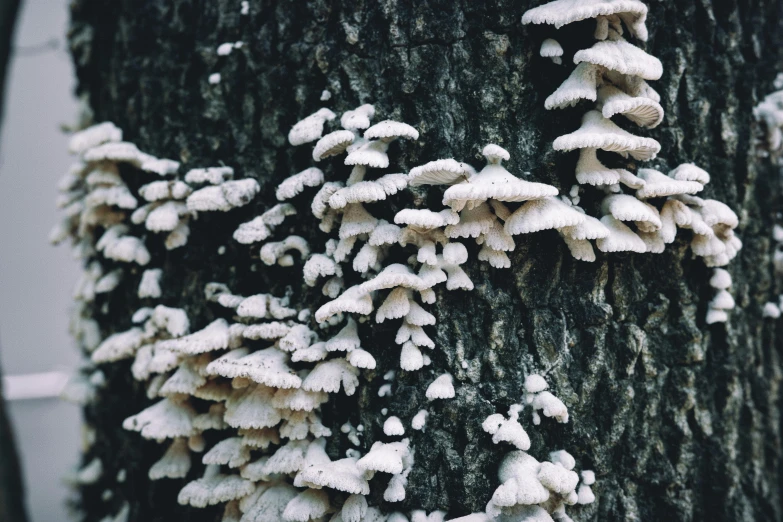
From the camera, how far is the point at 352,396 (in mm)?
2344

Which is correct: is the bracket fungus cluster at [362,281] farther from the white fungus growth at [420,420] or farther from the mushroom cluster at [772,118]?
the mushroom cluster at [772,118]

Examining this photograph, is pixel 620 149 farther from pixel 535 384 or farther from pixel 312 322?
pixel 312 322

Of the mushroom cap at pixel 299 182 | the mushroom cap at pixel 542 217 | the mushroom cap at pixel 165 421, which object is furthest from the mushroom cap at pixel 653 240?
the mushroom cap at pixel 165 421

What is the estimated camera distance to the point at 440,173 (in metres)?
2.09

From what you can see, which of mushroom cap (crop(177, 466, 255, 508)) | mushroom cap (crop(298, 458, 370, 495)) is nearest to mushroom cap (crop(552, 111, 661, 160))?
mushroom cap (crop(298, 458, 370, 495))

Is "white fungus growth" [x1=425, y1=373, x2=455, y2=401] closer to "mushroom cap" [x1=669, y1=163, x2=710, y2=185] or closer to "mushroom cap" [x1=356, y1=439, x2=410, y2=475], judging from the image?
"mushroom cap" [x1=356, y1=439, x2=410, y2=475]

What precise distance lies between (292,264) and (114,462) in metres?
1.89

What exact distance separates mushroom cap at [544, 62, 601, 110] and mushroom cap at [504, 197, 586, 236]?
1.36 feet

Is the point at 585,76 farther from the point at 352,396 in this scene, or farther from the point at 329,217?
the point at 352,396

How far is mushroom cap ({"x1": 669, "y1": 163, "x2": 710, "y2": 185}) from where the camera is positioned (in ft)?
7.48

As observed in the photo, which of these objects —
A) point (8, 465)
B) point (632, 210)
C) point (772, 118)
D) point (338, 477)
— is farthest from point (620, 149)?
point (8, 465)

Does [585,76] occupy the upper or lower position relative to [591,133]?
upper

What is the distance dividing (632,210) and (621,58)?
0.60m

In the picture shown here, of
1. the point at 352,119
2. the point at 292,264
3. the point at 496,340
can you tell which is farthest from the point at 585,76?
the point at 292,264
